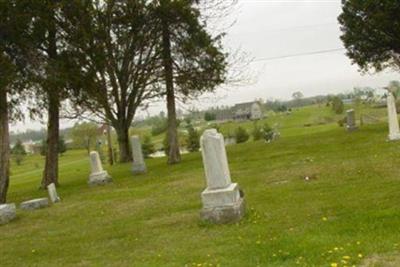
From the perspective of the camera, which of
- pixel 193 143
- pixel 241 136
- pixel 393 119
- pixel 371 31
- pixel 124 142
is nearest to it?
pixel 393 119

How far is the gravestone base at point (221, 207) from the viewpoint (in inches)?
391

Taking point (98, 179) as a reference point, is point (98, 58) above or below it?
above

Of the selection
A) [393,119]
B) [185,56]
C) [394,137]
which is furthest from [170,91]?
[394,137]

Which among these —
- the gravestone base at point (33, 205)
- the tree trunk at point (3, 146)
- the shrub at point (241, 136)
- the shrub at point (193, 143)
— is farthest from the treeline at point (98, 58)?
the shrub at point (241, 136)

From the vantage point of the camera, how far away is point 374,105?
178 ft

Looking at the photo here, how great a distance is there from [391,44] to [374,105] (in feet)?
95.8

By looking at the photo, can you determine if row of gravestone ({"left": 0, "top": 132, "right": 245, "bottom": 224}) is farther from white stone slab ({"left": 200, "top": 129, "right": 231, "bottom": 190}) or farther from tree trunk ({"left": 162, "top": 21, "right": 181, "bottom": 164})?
tree trunk ({"left": 162, "top": 21, "right": 181, "bottom": 164})

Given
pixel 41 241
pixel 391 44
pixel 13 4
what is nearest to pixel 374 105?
pixel 391 44

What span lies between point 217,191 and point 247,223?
0.79 m

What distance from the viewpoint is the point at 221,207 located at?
392 inches

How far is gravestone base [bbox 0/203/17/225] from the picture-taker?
46.0ft

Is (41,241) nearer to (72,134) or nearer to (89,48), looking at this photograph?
(89,48)

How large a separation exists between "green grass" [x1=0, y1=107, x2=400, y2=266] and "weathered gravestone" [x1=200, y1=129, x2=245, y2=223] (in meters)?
0.25

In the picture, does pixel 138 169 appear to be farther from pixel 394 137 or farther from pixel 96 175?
pixel 394 137
